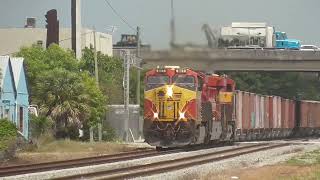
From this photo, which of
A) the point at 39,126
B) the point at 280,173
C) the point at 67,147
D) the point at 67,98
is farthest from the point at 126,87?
the point at 280,173

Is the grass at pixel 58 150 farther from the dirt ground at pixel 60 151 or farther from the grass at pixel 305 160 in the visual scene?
the grass at pixel 305 160

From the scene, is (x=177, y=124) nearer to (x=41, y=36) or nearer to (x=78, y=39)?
(x=78, y=39)

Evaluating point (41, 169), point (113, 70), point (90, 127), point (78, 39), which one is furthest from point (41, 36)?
point (41, 169)

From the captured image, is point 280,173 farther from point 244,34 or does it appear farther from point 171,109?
point 171,109

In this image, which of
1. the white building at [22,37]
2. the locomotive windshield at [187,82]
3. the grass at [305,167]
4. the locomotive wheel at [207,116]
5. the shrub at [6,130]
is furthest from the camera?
the white building at [22,37]

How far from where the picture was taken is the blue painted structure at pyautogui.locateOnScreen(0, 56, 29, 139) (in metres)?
40.4

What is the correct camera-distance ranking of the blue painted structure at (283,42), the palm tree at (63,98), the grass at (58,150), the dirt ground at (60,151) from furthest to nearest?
the palm tree at (63,98)
the grass at (58,150)
the dirt ground at (60,151)
the blue painted structure at (283,42)

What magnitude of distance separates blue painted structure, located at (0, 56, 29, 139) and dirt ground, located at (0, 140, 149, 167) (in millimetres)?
2778

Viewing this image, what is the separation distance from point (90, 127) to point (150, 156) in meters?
19.2

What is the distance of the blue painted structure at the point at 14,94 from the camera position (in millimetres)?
40438

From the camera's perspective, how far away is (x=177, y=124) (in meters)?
31.6

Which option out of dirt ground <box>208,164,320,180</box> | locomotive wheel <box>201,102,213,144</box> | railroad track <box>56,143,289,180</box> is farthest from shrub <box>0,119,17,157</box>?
dirt ground <box>208,164,320,180</box>

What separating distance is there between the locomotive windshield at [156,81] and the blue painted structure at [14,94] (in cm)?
1021

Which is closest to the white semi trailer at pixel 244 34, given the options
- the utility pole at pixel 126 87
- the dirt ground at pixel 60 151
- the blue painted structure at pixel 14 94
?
the dirt ground at pixel 60 151
